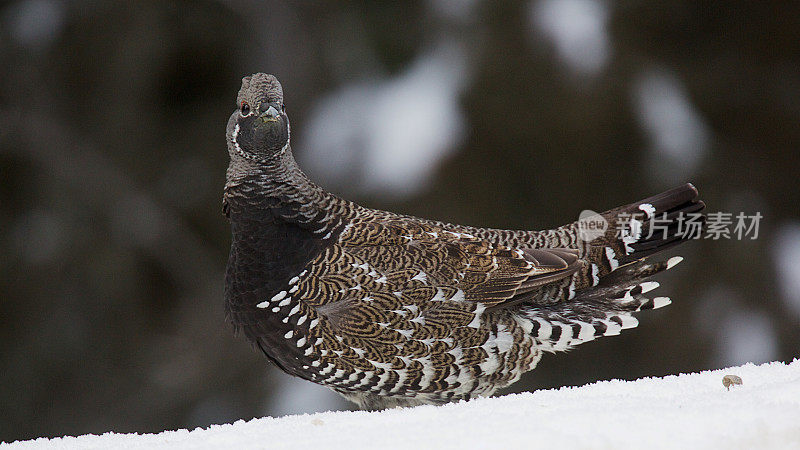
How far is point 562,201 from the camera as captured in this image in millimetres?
5723

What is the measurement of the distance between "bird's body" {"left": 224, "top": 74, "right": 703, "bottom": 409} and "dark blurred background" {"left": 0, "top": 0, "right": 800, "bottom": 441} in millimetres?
2570

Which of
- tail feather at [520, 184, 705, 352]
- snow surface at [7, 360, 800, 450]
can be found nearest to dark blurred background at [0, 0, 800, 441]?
tail feather at [520, 184, 705, 352]

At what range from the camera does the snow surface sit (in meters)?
1.74

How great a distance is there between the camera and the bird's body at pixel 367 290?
2.77 meters

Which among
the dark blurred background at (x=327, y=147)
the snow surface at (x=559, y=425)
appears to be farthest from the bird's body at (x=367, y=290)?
the dark blurred background at (x=327, y=147)

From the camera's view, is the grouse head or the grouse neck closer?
the grouse head

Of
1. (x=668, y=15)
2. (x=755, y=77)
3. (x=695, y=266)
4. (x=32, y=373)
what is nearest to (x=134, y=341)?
(x=32, y=373)

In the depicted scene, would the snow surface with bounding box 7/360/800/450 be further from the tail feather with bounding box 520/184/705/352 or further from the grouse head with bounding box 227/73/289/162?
the grouse head with bounding box 227/73/289/162

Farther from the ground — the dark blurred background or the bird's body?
the dark blurred background

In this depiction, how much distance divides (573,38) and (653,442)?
443cm

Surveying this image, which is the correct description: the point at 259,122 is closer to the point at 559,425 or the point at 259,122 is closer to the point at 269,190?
the point at 269,190

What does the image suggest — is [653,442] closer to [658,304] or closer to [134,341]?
[658,304]

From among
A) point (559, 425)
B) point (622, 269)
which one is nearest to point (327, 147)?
point (622, 269)

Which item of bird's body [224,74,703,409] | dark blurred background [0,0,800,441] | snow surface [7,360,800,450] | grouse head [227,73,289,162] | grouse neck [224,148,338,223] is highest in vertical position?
dark blurred background [0,0,800,441]
